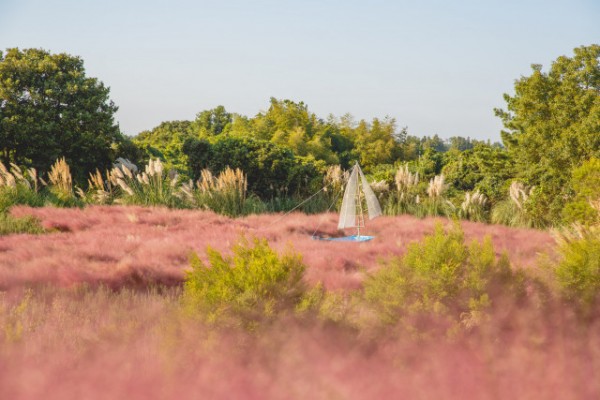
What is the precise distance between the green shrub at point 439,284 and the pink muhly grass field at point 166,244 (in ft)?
1.18

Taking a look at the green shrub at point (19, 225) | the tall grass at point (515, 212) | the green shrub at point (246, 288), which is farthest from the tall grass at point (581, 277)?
A: the green shrub at point (19, 225)

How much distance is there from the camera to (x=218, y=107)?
39.7 m

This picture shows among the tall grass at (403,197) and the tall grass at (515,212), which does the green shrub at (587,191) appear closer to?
the tall grass at (515,212)

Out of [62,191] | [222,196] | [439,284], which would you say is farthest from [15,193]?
[439,284]

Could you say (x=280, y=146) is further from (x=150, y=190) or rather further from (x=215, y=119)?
(x=215, y=119)

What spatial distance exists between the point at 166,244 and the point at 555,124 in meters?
10.7

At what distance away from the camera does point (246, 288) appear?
366 cm

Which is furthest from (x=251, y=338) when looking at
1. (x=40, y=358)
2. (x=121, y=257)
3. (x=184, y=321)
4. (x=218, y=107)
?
(x=218, y=107)

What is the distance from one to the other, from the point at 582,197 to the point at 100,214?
8224 mm

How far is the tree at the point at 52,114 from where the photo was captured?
16078mm

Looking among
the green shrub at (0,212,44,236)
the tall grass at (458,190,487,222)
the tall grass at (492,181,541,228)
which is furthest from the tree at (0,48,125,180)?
the tall grass at (492,181,541,228)

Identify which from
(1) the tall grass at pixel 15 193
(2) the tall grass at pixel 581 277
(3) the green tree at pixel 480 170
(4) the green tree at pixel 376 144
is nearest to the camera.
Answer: (2) the tall grass at pixel 581 277

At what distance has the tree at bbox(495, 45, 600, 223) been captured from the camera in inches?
480

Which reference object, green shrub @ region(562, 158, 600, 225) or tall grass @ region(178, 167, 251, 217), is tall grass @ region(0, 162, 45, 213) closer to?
tall grass @ region(178, 167, 251, 217)
